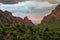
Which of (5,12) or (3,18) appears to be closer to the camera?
(3,18)

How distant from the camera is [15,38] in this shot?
230 ft

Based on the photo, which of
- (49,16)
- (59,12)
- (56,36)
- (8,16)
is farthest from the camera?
(59,12)

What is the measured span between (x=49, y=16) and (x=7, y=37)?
3176 inches

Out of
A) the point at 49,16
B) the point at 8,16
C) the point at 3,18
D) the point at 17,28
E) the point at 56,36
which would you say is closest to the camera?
the point at 56,36

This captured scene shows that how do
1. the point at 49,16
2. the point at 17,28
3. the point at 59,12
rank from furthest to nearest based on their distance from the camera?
the point at 59,12 → the point at 49,16 → the point at 17,28

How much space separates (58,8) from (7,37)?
99.9 m

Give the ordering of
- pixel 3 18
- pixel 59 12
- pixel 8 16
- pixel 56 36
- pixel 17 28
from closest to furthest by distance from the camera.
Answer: pixel 56 36
pixel 17 28
pixel 3 18
pixel 8 16
pixel 59 12

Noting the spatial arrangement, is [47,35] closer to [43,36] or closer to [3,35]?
[43,36]

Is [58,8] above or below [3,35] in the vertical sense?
above

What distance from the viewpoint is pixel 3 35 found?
246 ft

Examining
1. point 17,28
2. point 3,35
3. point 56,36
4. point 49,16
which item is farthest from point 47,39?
point 49,16

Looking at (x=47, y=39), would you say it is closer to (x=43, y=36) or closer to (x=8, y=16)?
(x=43, y=36)

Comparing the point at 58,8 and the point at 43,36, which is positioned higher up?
the point at 58,8

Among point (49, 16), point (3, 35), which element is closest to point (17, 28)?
point (3, 35)
